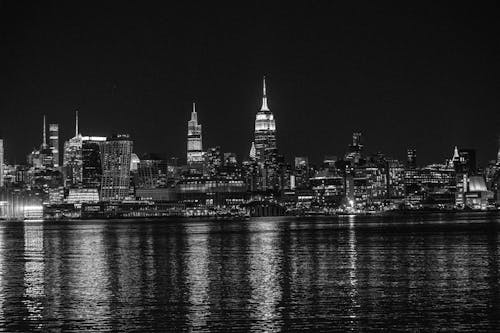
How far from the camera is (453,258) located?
57094 mm

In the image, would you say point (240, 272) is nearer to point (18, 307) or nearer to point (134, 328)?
point (18, 307)

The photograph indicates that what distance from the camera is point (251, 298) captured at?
37188 millimetres

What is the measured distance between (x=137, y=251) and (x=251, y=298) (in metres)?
34.5

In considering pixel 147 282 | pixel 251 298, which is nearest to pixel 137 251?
pixel 147 282

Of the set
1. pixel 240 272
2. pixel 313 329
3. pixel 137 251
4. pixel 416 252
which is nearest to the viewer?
pixel 313 329

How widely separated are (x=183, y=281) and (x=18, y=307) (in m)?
10.8

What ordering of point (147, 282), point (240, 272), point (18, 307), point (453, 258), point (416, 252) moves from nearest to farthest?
1. point (18, 307)
2. point (147, 282)
3. point (240, 272)
4. point (453, 258)
5. point (416, 252)

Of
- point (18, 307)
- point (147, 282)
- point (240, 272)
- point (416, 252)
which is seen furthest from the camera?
point (416, 252)

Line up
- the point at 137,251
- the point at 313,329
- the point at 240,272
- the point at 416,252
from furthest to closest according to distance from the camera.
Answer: the point at 137,251 < the point at 416,252 < the point at 240,272 < the point at 313,329

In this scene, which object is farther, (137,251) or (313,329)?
(137,251)

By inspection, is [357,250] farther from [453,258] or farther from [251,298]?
[251,298]

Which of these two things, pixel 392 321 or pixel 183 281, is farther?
pixel 183 281

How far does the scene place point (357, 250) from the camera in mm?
67875

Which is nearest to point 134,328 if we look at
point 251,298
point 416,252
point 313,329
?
point 313,329
